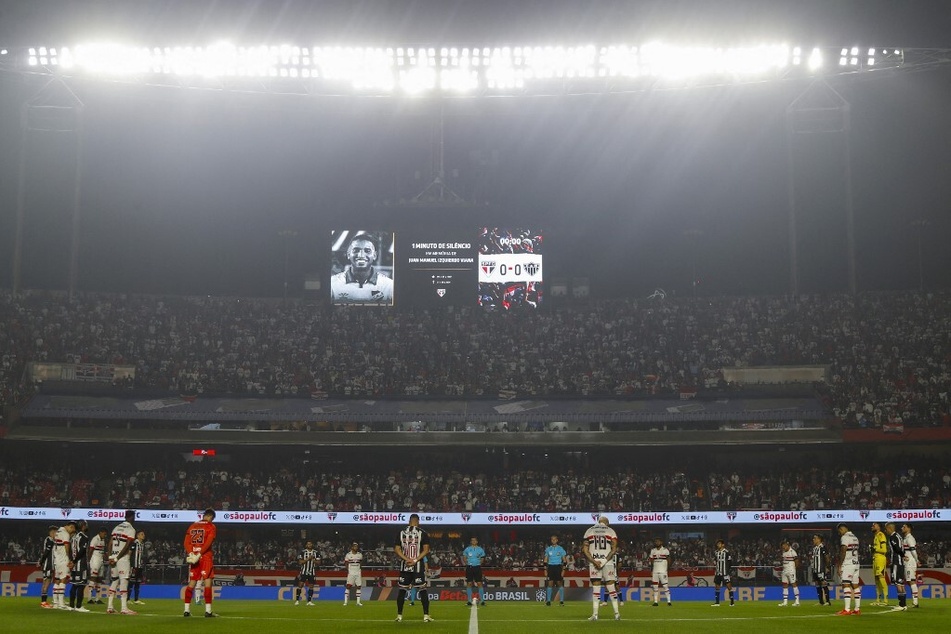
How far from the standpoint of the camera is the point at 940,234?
5491cm

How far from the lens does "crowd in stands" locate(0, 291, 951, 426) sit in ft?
164

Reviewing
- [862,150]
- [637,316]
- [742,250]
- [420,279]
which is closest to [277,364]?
[420,279]

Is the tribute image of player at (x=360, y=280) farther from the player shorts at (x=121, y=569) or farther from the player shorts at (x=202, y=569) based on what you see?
the player shorts at (x=202, y=569)

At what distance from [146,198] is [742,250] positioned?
116 ft

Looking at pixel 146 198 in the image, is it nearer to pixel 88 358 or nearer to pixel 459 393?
pixel 88 358

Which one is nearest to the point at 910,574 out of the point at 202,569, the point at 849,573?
the point at 849,573

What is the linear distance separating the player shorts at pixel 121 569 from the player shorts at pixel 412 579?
22.4 feet

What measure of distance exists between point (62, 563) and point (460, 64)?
103 feet

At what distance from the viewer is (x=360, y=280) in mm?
56188

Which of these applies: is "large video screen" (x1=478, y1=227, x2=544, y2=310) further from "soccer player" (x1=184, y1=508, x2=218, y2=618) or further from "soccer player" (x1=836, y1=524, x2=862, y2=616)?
"soccer player" (x1=184, y1=508, x2=218, y2=618)

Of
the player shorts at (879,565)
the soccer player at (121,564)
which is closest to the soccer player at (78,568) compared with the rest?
the soccer player at (121,564)

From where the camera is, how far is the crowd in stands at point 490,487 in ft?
147

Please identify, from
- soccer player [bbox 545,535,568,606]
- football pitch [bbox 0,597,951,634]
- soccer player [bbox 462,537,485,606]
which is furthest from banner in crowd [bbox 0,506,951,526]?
football pitch [bbox 0,597,951,634]

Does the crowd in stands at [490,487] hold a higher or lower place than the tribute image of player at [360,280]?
lower
